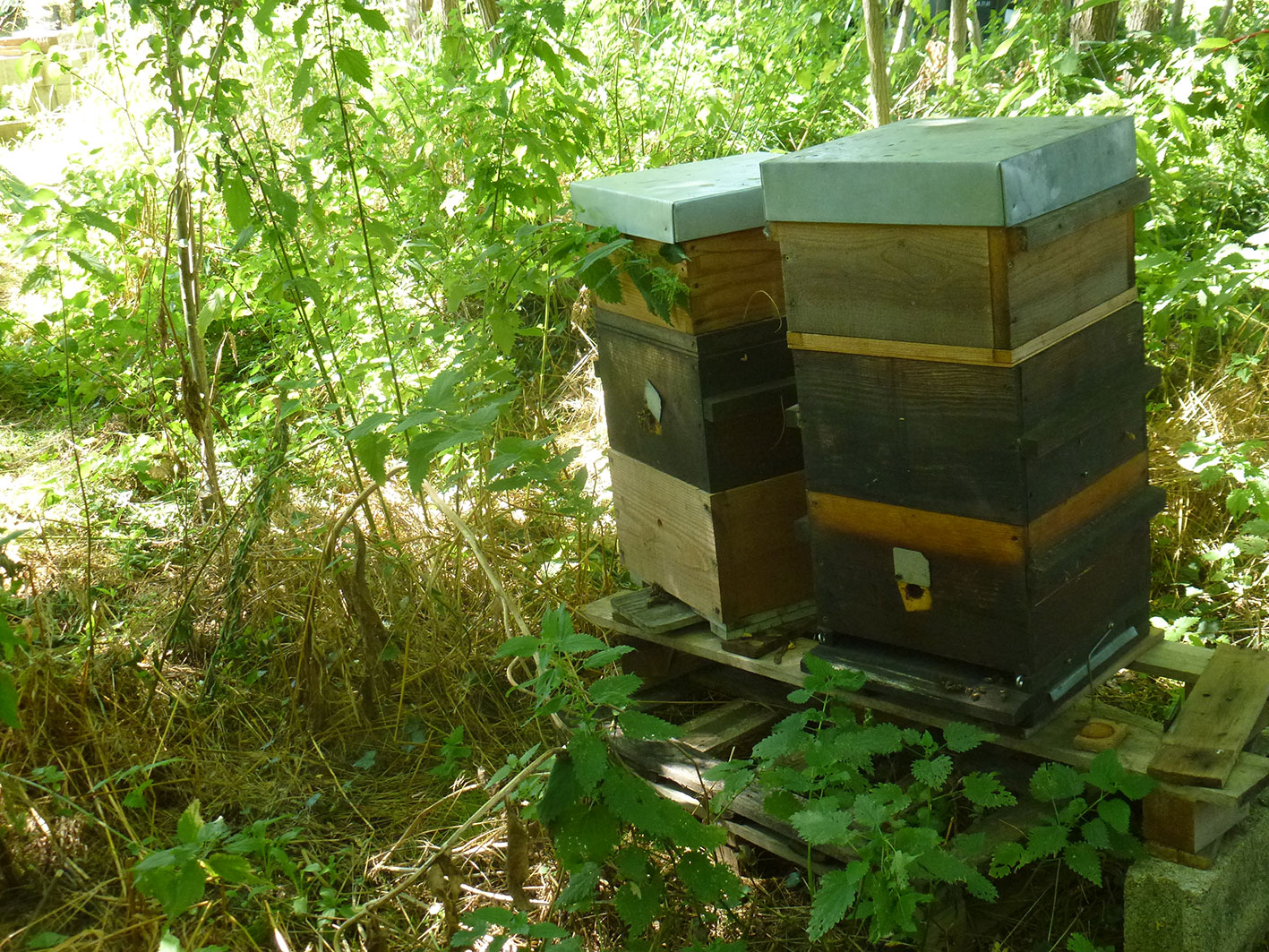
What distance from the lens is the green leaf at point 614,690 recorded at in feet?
6.40

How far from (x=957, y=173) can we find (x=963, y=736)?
1008mm

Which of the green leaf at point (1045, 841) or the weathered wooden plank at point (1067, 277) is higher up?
the weathered wooden plank at point (1067, 277)

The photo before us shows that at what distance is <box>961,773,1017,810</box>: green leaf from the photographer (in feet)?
6.70

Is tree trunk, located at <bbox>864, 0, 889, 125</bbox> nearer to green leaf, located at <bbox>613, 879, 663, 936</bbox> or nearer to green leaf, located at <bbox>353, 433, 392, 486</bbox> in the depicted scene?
green leaf, located at <bbox>353, 433, 392, 486</bbox>

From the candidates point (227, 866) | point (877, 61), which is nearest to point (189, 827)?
point (227, 866)

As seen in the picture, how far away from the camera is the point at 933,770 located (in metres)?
2.05

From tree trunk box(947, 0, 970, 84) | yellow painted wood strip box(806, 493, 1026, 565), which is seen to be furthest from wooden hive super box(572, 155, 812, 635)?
tree trunk box(947, 0, 970, 84)

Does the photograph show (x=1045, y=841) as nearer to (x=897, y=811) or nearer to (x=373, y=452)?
(x=897, y=811)

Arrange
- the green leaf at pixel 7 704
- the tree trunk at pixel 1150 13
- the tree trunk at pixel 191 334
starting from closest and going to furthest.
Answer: the green leaf at pixel 7 704, the tree trunk at pixel 191 334, the tree trunk at pixel 1150 13

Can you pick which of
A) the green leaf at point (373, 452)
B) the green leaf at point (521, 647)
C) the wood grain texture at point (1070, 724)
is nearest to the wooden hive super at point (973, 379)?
the wood grain texture at point (1070, 724)

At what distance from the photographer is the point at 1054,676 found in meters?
2.13

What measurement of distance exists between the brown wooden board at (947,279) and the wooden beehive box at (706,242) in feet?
0.55

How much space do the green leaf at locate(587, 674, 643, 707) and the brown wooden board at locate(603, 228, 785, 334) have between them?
0.76 m

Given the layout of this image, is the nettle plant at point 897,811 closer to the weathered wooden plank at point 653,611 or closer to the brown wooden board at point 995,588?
the brown wooden board at point 995,588
